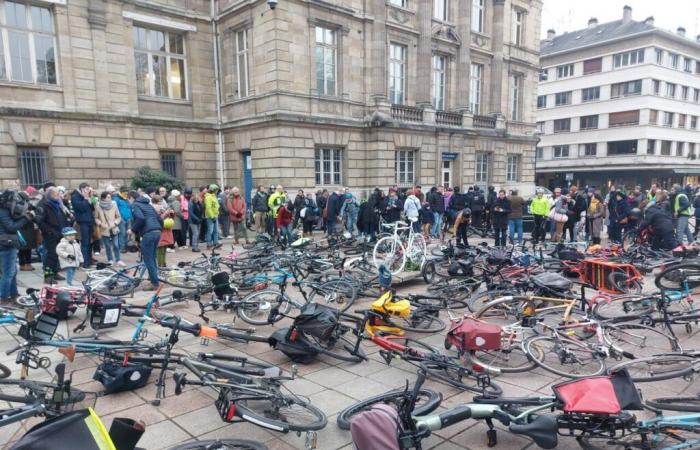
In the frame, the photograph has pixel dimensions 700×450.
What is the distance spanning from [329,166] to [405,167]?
4.56 metres

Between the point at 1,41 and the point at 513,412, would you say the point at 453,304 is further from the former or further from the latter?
the point at 1,41

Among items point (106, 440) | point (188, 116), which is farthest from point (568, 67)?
point (106, 440)

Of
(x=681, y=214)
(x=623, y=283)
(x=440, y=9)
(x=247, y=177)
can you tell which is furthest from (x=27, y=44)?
(x=681, y=214)

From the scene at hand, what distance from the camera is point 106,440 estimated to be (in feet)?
7.59

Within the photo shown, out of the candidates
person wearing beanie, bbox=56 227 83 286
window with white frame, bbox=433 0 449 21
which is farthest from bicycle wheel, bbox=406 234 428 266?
window with white frame, bbox=433 0 449 21

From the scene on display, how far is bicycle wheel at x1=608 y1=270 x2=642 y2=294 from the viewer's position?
7473mm

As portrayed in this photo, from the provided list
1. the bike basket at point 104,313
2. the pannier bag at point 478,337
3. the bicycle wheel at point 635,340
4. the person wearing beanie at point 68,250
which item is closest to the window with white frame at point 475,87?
the bicycle wheel at point 635,340

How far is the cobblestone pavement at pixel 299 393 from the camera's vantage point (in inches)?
151

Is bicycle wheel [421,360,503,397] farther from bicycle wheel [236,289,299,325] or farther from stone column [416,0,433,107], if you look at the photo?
stone column [416,0,433,107]

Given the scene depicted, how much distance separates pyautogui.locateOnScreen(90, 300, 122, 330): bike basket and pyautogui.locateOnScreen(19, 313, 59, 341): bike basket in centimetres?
102

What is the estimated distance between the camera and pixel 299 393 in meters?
4.71

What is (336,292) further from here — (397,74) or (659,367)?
(397,74)

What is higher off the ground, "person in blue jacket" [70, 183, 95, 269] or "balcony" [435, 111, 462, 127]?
"balcony" [435, 111, 462, 127]

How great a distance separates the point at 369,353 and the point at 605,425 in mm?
3012
